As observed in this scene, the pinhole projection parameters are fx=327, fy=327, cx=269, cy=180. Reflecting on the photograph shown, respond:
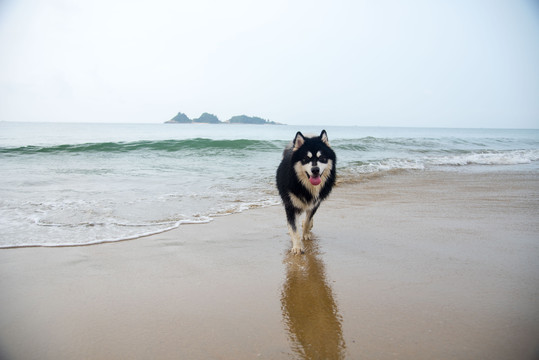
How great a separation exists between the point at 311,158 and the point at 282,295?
1.72 meters

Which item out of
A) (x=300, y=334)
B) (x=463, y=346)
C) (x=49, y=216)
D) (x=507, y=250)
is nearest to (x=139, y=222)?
(x=49, y=216)

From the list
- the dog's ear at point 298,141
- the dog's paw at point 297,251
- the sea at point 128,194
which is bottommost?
the dog's paw at point 297,251

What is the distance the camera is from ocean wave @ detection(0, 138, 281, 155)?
15.9 m

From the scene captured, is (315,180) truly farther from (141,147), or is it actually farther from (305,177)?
(141,147)

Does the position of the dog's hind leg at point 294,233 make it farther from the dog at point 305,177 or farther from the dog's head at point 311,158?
the dog's head at point 311,158

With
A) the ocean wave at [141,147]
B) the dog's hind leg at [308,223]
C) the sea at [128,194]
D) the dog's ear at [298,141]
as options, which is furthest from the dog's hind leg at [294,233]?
the ocean wave at [141,147]

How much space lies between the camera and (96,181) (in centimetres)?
841

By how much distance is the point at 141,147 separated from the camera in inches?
714

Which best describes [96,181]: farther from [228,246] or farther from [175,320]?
[175,320]

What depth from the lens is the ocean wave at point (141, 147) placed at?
15859 mm

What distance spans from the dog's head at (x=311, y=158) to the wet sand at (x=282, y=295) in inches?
33.6

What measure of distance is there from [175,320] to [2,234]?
3296 mm

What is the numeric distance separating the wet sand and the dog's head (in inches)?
33.6

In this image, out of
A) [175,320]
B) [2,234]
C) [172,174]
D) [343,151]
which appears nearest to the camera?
[175,320]
